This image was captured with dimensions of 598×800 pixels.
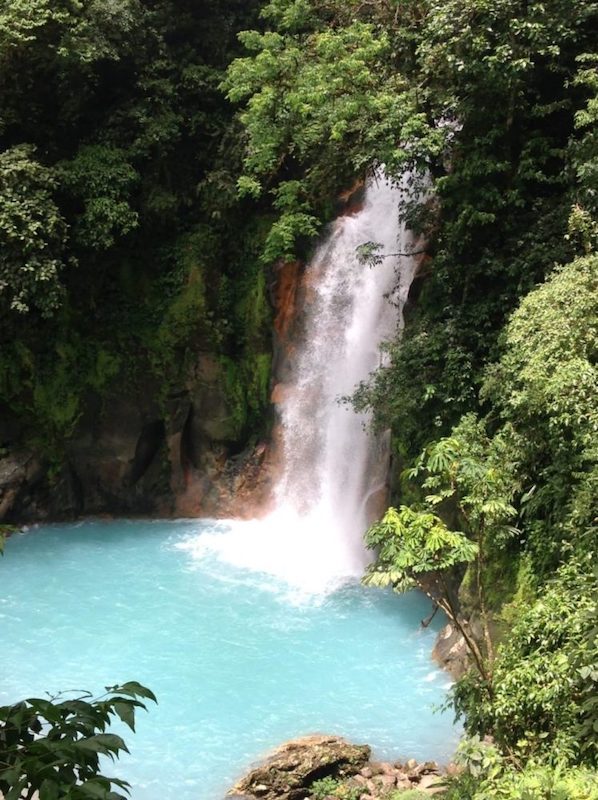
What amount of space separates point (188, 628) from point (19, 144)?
30.2 ft

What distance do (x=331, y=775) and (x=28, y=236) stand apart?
31.5 feet

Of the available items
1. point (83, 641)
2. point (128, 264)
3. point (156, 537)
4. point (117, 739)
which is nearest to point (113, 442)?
point (156, 537)

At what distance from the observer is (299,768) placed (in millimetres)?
6906

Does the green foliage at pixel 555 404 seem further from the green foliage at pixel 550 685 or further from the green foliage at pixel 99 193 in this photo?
the green foliage at pixel 99 193

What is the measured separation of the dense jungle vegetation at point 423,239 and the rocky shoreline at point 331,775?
1.97 ft

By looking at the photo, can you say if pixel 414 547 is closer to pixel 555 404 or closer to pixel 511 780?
pixel 511 780

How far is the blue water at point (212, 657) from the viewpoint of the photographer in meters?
7.61

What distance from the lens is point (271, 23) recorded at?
14.6 metres

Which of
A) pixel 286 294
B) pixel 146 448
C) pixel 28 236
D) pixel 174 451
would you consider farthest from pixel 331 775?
pixel 28 236

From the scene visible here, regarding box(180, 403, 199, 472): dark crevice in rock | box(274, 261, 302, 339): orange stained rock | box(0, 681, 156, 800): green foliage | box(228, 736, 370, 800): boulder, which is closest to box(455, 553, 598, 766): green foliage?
box(228, 736, 370, 800): boulder

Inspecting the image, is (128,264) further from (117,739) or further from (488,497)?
(117,739)

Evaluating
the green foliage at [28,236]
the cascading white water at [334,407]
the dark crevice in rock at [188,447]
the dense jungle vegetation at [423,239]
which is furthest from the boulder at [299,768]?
the green foliage at [28,236]

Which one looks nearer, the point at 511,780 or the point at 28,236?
the point at 511,780

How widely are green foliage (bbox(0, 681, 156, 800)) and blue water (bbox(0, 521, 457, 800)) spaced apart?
228 inches
